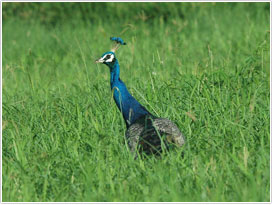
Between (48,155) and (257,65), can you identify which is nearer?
(48,155)

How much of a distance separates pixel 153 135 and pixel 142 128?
0.50 feet

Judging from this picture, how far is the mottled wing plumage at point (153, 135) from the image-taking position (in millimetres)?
4164

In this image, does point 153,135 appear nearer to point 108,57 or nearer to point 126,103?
point 126,103

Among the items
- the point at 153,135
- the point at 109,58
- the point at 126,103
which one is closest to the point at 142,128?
the point at 153,135

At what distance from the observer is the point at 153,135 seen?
14.0ft

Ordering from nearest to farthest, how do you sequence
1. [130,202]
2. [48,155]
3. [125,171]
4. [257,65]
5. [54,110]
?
[130,202] → [125,171] → [48,155] → [54,110] → [257,65]

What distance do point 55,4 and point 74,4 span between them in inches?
20.9

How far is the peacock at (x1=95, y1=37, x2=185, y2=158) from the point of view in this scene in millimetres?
4176

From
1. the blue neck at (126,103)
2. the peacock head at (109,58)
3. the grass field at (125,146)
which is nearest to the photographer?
the grass field at (125,146)

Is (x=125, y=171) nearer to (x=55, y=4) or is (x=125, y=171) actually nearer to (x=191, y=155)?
(x=191, y=155)

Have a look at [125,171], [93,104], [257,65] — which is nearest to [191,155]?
[125,171]

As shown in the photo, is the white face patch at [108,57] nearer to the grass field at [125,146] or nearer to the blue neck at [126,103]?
the blue neck at [126,103]

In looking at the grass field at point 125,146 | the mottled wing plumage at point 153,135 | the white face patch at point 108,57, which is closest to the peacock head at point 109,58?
the white face patch at point 108,57

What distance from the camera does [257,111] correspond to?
4.95 meters
